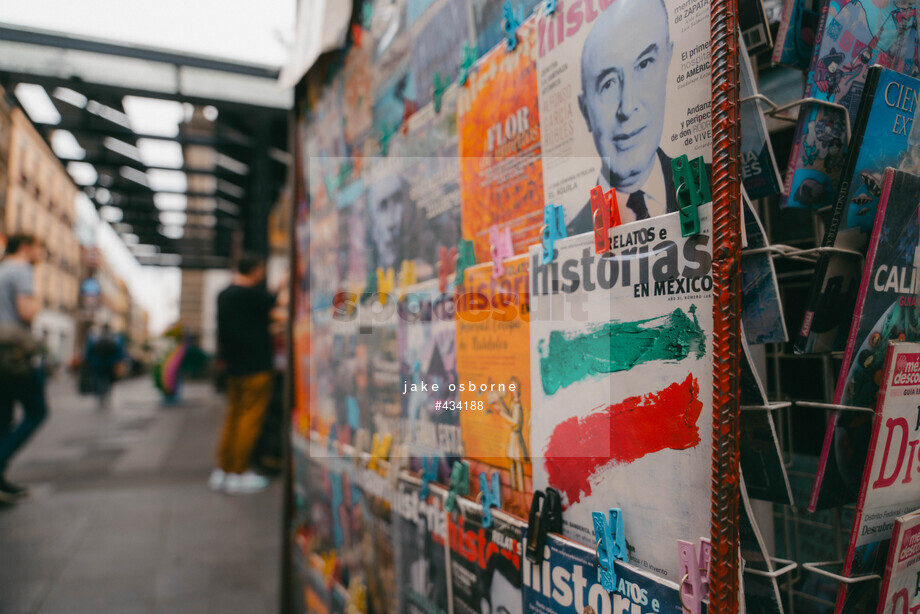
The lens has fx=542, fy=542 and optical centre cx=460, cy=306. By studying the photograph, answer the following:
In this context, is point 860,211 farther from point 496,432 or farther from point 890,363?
point 496,432

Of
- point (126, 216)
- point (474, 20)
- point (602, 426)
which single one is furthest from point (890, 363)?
point (126, 216)

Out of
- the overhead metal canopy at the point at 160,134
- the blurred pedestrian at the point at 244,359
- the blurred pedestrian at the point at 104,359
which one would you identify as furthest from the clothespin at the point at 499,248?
the blurred pedestrian at the point at 104,359

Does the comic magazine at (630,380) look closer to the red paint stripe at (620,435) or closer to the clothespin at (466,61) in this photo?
the red paint stripe at (620,435)

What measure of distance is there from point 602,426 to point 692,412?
0.52ft

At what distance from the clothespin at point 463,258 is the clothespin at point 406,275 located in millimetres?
200

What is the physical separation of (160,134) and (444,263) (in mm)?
4783

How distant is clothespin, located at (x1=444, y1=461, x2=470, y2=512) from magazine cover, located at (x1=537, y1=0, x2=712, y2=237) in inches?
20.9

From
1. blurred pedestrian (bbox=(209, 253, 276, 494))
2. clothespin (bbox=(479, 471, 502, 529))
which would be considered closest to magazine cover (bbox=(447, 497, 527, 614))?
clothespin (bbox=(479, 471, 502, 529))

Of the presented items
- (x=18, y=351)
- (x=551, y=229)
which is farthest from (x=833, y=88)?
(x=18, y=351)

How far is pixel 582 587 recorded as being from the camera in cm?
78

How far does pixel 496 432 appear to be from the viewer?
3.27ft

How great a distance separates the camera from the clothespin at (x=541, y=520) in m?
0.84

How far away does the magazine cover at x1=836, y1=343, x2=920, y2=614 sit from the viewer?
0.67 metres

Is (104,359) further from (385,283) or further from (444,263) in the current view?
(444,263)
